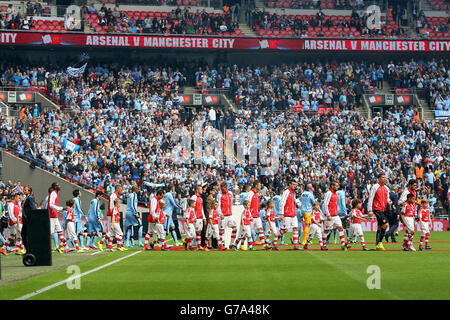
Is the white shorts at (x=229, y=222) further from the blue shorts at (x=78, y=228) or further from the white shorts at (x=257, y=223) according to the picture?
the blue shorts at (x=78, y=228)

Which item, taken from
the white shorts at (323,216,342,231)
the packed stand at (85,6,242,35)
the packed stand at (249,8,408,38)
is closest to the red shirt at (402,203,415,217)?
the white shorts at (323,216,342,231)

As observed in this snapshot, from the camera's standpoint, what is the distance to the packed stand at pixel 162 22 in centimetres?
5066

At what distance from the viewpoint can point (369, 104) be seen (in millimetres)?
51688

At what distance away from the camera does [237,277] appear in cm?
1422

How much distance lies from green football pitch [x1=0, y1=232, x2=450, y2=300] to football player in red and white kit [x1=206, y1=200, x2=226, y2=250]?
3289mm

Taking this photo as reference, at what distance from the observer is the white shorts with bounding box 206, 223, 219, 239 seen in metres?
24.4

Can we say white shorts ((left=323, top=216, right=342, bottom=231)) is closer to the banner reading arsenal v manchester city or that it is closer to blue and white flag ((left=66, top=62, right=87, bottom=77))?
blue and white flag ((left=66, top=62, right=87, bottom=77))

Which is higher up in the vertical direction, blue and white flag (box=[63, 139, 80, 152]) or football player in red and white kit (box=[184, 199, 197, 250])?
blue and white flag (box=[63, 139, 80, 152])

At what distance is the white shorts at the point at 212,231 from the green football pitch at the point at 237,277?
3518mm

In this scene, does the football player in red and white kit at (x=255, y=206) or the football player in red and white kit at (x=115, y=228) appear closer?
the football player in red and white kit at (x=255, y=206)

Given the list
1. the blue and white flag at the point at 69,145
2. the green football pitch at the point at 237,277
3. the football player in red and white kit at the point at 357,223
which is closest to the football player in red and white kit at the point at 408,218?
the football player in red and white kit at the point at 357,223

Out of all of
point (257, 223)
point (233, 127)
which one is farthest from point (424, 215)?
point (233, 127)

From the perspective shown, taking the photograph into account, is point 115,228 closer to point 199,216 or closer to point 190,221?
point 190,221

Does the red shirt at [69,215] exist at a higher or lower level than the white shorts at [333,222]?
higher
